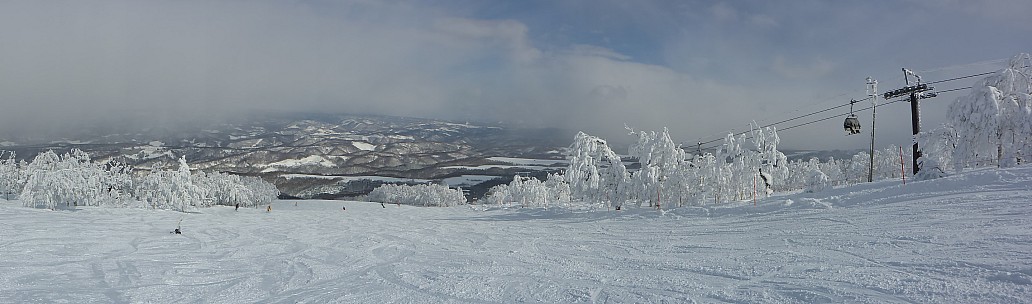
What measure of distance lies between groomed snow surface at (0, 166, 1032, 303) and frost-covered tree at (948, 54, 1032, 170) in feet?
16.3

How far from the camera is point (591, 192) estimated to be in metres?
38.7

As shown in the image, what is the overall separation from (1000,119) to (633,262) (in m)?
21.7

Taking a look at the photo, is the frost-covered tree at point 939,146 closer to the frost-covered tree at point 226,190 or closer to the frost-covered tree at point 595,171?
the frost-covered tree at point 595,171

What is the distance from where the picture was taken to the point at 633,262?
41.3ft

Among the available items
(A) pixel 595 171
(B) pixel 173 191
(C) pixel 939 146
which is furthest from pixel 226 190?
(C) pixel 939 146

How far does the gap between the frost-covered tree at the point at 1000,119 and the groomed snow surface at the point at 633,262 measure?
4.97 m

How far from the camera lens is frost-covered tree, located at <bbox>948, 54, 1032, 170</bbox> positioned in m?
21.8

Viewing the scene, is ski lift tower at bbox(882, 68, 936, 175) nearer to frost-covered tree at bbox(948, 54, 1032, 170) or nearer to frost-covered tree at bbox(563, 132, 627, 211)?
frost-covered tree at bbox(948, 54, 1032, 170)

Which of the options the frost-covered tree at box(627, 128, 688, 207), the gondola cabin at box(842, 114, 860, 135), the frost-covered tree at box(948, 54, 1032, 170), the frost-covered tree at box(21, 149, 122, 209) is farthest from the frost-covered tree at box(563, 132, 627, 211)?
the frost-covered tree at box(21, 149, 122, 209)

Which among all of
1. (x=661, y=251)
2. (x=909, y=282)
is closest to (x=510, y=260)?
(x=661, y=251)

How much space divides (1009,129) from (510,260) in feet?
81.6

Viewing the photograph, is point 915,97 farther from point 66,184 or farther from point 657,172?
point 66,184

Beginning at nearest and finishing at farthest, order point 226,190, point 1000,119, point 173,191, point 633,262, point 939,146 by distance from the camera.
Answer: point 633,262
point 1000,119
point 939,146
point 173,191
point 226,190

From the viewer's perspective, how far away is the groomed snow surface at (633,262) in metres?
8.44
